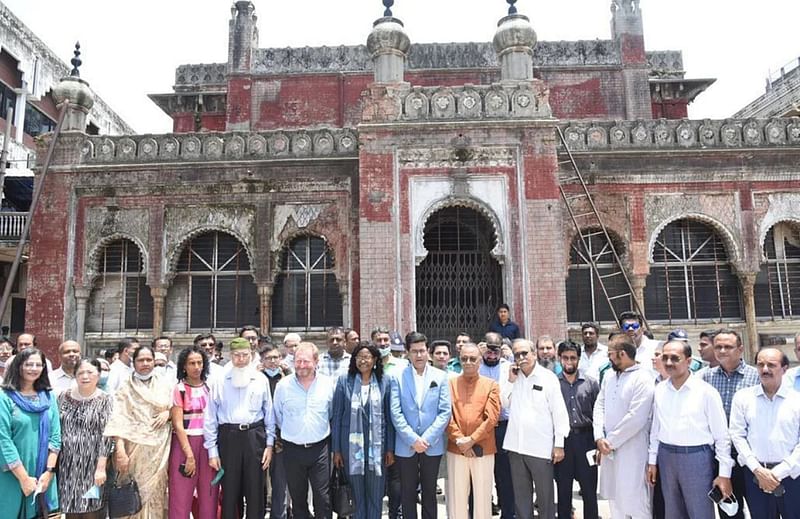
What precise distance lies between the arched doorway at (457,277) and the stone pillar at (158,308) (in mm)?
5414

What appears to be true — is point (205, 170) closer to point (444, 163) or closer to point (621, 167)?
point (444, 163)

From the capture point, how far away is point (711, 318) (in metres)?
12.5

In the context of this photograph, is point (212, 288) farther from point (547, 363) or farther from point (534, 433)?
point (534, 433)

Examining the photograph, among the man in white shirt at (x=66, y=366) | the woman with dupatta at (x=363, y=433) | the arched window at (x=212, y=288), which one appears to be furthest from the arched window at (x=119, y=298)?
the woman with dupatta at (x=363, y=433)

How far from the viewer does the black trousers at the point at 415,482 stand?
5.16 meters

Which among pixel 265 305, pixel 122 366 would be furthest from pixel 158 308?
pixel 122 366

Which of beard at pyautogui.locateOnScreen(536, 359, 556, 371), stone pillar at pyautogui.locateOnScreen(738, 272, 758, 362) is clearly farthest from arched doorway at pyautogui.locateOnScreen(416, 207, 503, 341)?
stone pillar at pyautogui.locateOnScreen(738, 272, 758, 362)

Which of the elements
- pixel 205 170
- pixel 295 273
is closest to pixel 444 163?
pixel 295 273

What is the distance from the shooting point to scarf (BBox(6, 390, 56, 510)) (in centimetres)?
452

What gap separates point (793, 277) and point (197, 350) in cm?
1263

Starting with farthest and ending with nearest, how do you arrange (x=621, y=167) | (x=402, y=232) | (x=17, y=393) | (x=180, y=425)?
(x=621, y=167) < (x=402, y=232) < (x=180, y=425) < (x=17, y=393)

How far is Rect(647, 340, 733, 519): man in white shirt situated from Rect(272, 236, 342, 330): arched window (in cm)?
856

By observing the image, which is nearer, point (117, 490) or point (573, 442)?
point (117, 490)

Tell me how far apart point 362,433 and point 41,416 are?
99.4 inches
